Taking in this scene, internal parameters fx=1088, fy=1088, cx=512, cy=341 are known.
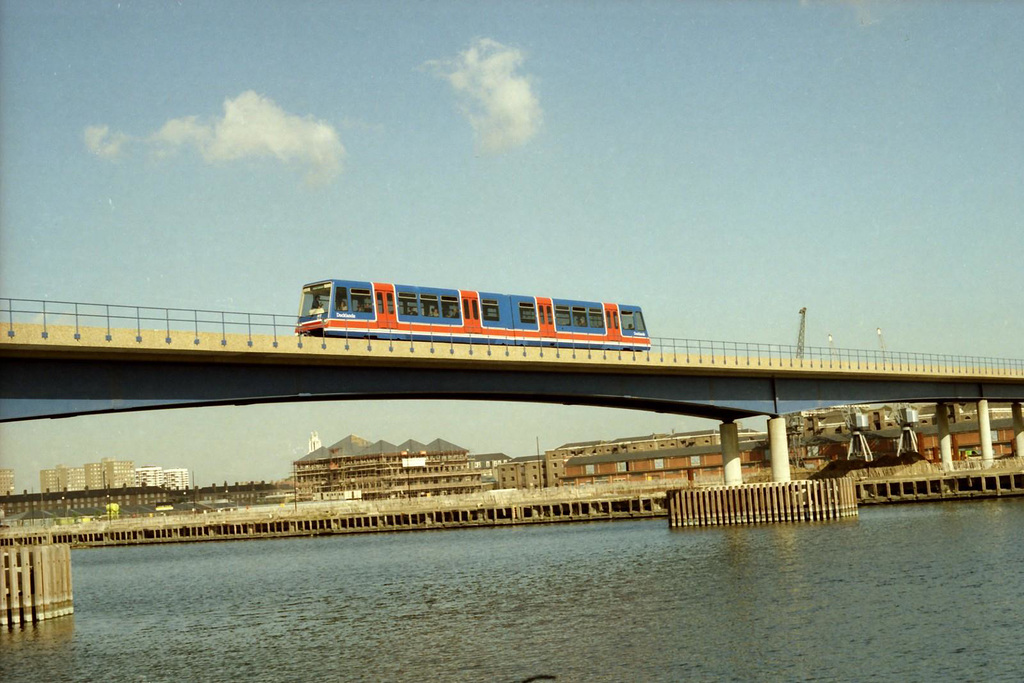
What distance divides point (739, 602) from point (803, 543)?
70.5ft

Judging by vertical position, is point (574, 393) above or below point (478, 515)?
above

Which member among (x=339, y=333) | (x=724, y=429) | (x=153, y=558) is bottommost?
(x=153, y=558)

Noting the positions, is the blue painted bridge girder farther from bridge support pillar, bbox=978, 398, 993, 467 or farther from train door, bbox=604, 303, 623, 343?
bridge support pillar, bbox=978, 398, 993, 467

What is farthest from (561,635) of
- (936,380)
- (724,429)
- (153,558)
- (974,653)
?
(153,558)

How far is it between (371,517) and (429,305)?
79540 millimetres

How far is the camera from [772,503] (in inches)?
3073

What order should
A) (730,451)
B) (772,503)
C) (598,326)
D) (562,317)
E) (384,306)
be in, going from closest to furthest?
(384,306) < (562,317) < (598,326) < (772,503) < (730,451)

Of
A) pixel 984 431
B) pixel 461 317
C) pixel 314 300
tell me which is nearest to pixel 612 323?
pixel 461 317

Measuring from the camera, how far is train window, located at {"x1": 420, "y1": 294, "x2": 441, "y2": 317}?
5672 centimetres

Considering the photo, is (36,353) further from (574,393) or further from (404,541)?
(404,541)

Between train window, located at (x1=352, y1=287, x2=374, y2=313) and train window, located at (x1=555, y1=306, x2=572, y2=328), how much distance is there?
47.1 ft

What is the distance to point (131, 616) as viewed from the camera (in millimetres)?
50625

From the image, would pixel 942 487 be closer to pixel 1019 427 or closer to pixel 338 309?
pixel 1019 427

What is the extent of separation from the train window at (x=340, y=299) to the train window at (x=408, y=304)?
10.4ft
